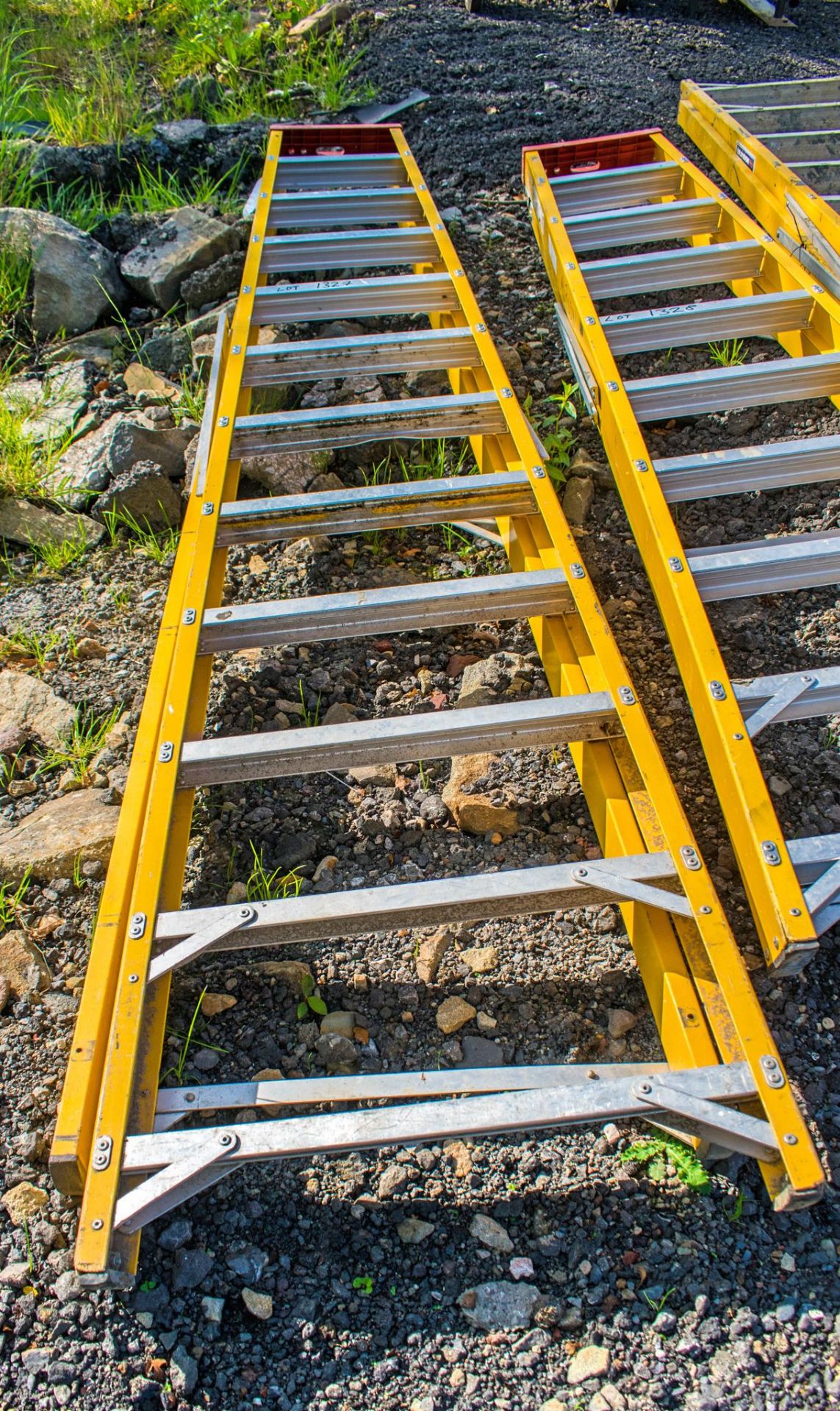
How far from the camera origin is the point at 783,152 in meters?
4.84

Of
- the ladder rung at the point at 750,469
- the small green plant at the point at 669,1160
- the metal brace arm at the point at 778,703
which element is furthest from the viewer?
the ladder rung at the point at 750,469

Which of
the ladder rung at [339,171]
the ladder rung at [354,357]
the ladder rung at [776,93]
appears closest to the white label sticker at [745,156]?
the ladder rung at [776,93]

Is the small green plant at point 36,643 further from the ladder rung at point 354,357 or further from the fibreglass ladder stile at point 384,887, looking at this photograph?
the ladder rung at point 354,357

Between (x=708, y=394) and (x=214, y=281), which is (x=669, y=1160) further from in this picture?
(x=214, y=281)

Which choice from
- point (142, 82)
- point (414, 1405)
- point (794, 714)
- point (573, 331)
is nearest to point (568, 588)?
point (794, 714)

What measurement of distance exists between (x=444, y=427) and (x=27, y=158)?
11.0ft

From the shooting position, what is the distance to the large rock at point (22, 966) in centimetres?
261

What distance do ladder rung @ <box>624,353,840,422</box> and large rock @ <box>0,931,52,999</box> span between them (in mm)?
2560

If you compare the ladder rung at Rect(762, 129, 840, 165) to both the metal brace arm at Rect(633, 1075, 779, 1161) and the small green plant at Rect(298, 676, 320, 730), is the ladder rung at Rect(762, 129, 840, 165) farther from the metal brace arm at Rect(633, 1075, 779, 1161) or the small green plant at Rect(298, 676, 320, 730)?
the metal brace arm at Rect(633, 1075, 779, 1161)

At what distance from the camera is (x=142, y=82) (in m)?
6.60

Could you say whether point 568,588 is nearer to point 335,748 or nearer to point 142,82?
point 335,748

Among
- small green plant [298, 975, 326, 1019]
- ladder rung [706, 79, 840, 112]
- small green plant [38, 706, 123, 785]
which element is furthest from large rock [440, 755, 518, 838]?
ladder rung [706, 79, 840, 112]

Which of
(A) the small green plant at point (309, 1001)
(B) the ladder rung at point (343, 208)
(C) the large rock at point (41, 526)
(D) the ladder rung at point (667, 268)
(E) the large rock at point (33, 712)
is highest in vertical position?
(B) the ladder rung at point (343, 208)

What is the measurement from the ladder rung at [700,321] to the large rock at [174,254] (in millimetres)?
2125
